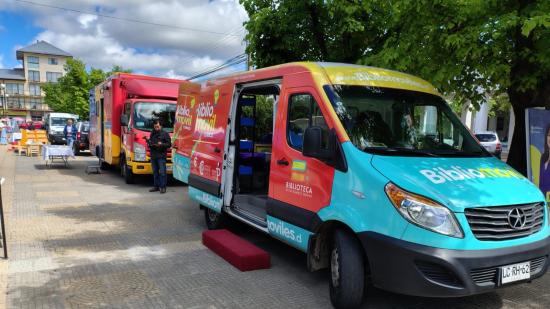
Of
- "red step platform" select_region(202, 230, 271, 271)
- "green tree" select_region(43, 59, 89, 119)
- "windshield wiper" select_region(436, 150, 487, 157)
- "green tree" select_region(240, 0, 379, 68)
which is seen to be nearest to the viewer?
"windshield wiper" select_region(436, 150, 487, 157)

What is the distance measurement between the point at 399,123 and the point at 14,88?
10841 centimetres

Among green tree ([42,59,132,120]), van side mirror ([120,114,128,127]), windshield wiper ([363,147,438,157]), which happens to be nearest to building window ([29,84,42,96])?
green tree ([42,59,132,120])

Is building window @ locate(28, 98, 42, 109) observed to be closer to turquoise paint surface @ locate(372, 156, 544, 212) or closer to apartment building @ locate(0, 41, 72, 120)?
apartment building @ locate(0, 41, 72, 120)

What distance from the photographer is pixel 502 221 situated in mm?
3436

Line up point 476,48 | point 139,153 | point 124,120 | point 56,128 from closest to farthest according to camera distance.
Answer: point 476,48
point 139,153
point 124,120
point 56,128

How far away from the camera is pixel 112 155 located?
41.4 ft

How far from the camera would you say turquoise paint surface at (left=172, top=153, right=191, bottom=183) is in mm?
7398

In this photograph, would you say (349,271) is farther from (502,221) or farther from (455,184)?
(502,221)

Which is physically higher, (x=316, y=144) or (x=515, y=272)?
(x=316, y=144)

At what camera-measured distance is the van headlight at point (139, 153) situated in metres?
11.2

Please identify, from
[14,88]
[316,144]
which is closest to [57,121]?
[316,144]

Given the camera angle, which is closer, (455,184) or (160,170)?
(455,184)

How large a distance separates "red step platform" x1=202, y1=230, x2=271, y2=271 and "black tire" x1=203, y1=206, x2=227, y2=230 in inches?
21.0

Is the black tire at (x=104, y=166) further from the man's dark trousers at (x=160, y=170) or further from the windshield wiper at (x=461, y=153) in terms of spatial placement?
the windshield wiper at (x=461, y=153)
